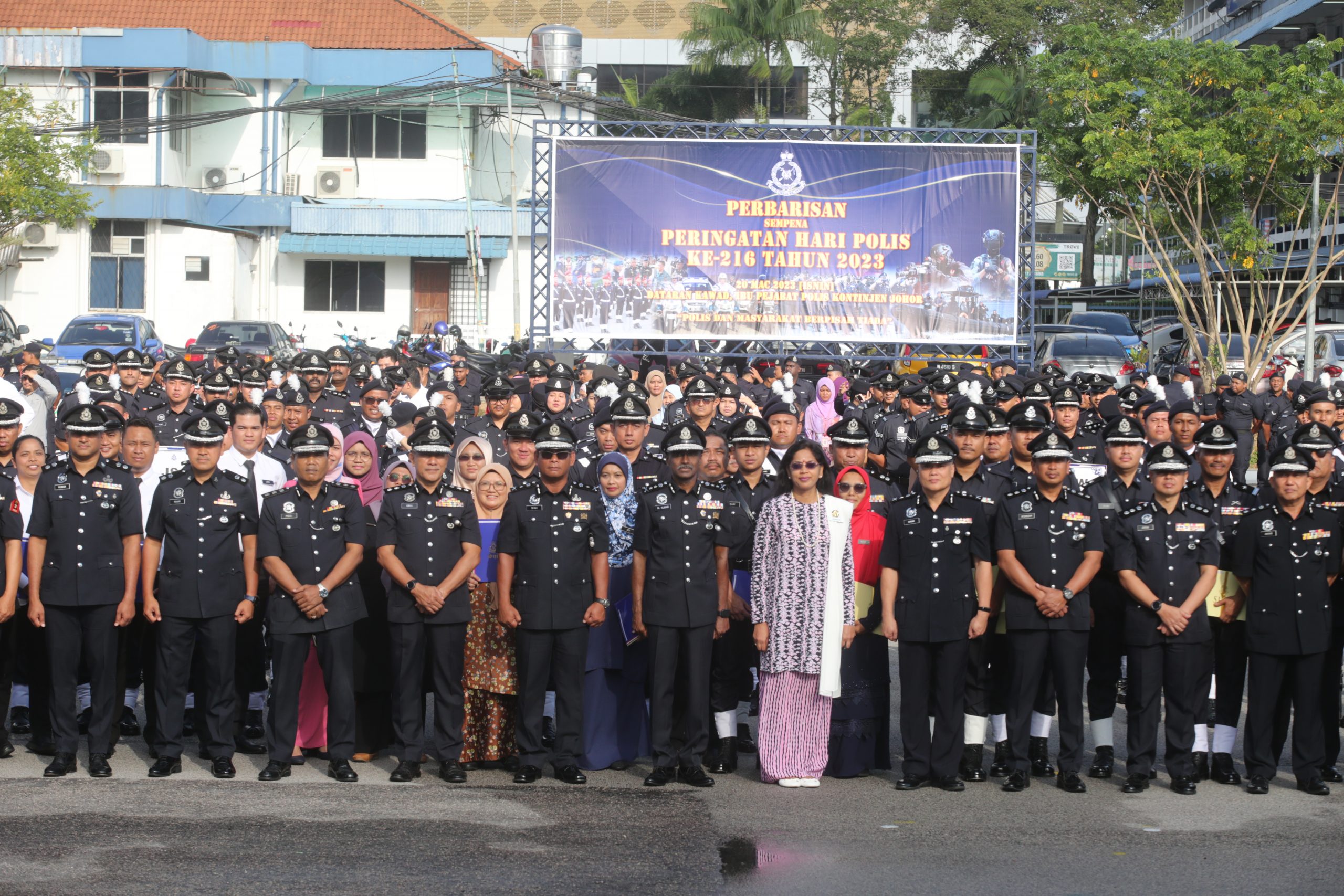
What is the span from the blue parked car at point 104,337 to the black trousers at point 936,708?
18.4 meters

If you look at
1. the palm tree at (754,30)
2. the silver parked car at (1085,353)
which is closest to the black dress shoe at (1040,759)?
the silver parked car at (1085,353)

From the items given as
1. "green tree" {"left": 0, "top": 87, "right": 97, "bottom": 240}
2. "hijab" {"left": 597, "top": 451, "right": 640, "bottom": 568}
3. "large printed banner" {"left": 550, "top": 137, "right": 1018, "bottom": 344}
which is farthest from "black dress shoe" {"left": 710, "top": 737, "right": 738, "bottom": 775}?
"green tree" {"left": 0, "top": 87, "right": 97, "bottom": 240}

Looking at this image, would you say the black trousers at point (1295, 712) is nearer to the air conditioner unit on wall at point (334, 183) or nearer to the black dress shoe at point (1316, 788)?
the black dress shoe at point (1316, 788)

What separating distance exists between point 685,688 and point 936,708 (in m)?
1.26

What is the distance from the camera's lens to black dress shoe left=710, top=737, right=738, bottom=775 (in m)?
8.00

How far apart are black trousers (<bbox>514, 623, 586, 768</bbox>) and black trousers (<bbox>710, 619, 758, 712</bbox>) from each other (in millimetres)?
723

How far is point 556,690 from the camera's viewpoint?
25.6ft

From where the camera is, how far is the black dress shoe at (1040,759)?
7957mm

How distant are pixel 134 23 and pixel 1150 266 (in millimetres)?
29565

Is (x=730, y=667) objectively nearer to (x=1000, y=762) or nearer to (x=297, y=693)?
(x=1000, y=762)

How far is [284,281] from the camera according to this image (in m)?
36.7

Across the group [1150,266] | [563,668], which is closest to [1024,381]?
[563,668]

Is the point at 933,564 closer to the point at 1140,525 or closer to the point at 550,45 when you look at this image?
the point at 1140,525

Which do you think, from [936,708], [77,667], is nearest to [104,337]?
[77,667]
